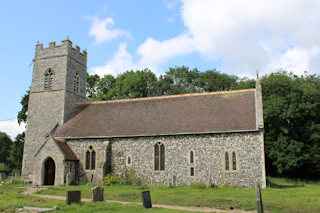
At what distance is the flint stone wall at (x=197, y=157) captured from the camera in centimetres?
2127

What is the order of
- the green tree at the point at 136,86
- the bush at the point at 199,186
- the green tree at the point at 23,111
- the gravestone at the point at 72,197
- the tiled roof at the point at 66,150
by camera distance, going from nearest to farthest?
the gravestone at the point at 72,197 → the bush at the point at 199,186 → the tiled roof at the point at 66,150 → the green tree at the point at 23,111 → the green tree at the point at 136,86

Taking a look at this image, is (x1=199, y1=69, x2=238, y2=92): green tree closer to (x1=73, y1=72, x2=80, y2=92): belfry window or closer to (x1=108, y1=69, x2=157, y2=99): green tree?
(x1=108, y1=69, x2=157, y2=99): green tree

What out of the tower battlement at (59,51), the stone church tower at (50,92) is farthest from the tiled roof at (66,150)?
the tower battlement at (59,51)

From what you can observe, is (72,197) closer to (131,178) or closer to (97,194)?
(97,194)

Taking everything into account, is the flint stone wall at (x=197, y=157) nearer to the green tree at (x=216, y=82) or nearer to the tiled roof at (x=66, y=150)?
the tiled roof at (x=66, y=150)

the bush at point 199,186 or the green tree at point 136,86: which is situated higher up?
the green tree at point 136,86

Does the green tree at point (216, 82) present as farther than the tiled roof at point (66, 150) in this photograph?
Yes

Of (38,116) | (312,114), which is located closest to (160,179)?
(38,116)

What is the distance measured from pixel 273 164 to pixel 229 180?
39.9 feet

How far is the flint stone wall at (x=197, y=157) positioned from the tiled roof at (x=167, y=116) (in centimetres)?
63

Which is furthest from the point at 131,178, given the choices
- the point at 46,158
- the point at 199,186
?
the point at 46,158

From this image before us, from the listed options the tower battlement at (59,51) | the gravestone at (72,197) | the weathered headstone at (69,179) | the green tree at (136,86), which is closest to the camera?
the gravestone at (72,197)

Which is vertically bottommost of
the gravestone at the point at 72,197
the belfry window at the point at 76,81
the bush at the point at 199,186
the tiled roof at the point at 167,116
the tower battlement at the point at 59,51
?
the bush at the point at 199,186

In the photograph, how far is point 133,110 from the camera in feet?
91.2
